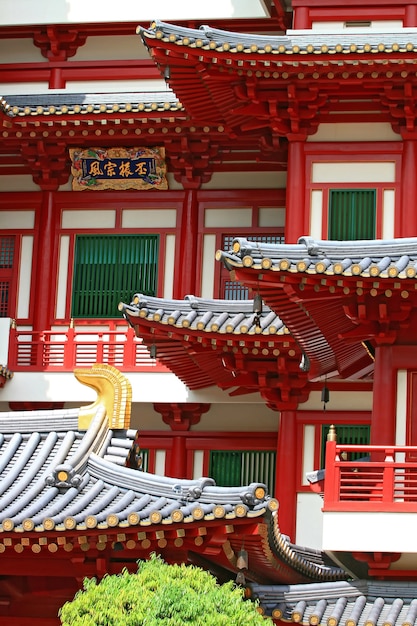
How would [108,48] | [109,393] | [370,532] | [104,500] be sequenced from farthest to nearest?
1. [108,48]
2. [370,532]
3. [109,393]
4. [104,500]

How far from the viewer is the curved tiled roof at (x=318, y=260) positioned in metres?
19.3

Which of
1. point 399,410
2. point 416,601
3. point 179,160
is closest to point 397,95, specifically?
point 179,160

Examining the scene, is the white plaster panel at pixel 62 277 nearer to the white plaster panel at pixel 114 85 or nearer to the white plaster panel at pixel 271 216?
the white plaster panel at pixel 114 85

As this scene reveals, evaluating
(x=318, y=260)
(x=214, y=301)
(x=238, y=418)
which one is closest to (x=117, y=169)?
(x=238, y=418)

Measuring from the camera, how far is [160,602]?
1555cm

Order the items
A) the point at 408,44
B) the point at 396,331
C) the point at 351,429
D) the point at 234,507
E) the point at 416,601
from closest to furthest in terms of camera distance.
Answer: the point at 234,507, the point at 416,601, the point at 396,331, the point at 408,44, the point at 351,429

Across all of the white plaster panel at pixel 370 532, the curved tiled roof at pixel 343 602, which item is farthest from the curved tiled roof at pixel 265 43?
the curved tiled roof at pixel 343 602

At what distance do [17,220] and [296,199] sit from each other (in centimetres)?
704

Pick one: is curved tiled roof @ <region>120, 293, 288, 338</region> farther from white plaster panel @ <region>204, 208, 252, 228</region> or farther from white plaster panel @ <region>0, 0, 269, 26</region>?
white plaster panel @ <region>0, 0, 269, 26</region>

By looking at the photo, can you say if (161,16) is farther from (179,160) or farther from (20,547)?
(20,547)

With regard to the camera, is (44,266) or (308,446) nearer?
(308,446)

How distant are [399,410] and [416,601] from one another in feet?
8.80

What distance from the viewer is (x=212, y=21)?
103 ft

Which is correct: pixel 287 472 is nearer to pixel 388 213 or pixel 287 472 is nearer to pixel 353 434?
pixel 353 434
